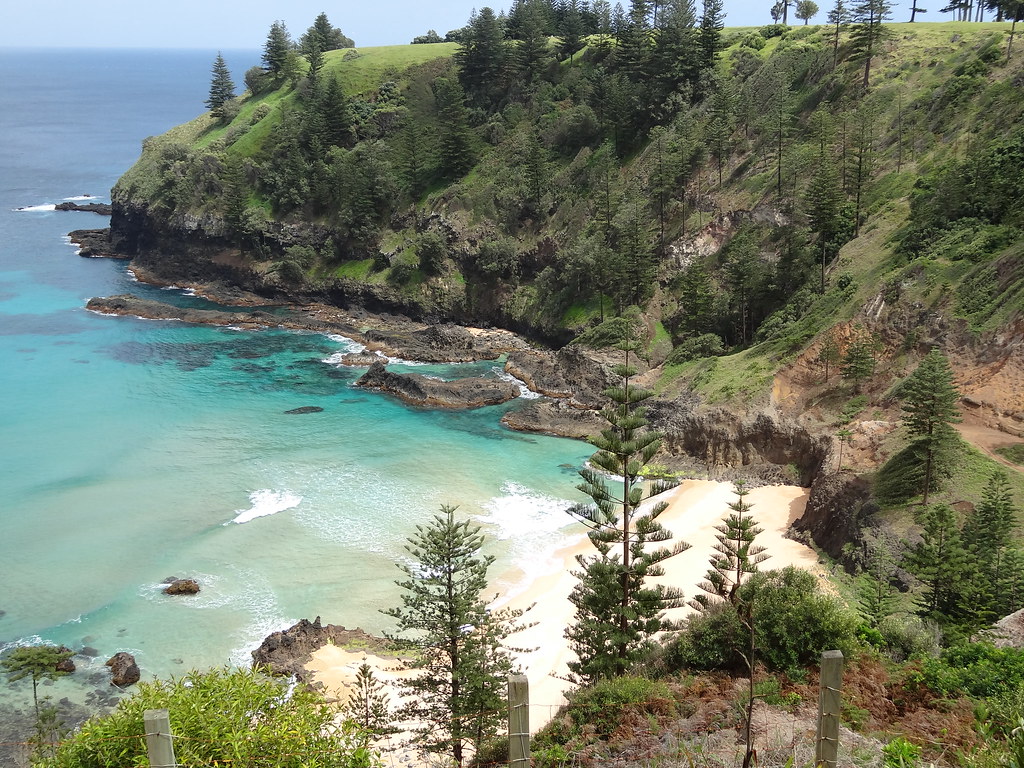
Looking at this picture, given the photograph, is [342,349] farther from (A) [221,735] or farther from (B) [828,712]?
(B) [828,712]

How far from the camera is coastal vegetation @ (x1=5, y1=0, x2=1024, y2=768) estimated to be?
16141 millimetres

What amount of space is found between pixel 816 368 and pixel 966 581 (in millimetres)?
18906

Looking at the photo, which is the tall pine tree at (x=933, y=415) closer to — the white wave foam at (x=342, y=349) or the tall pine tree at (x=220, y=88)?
the white wave foam at (x=342, y=349)

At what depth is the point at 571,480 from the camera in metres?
39.7

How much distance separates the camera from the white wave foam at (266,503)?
36.5m

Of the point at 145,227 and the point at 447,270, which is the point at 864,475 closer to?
the point at 447,270

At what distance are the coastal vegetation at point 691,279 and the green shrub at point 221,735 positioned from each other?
82mm

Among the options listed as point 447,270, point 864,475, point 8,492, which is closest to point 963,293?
point 864,475

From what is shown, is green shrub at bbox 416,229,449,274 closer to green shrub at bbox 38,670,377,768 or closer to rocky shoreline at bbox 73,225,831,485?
rocky shoreline at bbox 73,225,831,485

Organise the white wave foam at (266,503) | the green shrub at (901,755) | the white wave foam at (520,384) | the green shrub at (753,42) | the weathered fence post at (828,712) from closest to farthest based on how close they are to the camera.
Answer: the weathered fence post at (828,712) → the green shrub at (901,755) → the white wave foam at (266,503) → the white wave foam at (520,384) → the green shrub at (753,42)

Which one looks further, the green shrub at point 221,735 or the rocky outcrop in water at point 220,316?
the rocky outcrop in water at point 220,316

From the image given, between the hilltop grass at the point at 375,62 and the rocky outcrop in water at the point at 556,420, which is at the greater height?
the hilltop grass at the point at 375,62

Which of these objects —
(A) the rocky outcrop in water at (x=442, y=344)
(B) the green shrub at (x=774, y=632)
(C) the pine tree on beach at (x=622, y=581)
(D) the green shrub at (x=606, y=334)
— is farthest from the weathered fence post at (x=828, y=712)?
(A) the rocky outcrop in water at (x=442, y=344)

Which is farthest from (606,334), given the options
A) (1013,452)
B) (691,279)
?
(1013,452)
